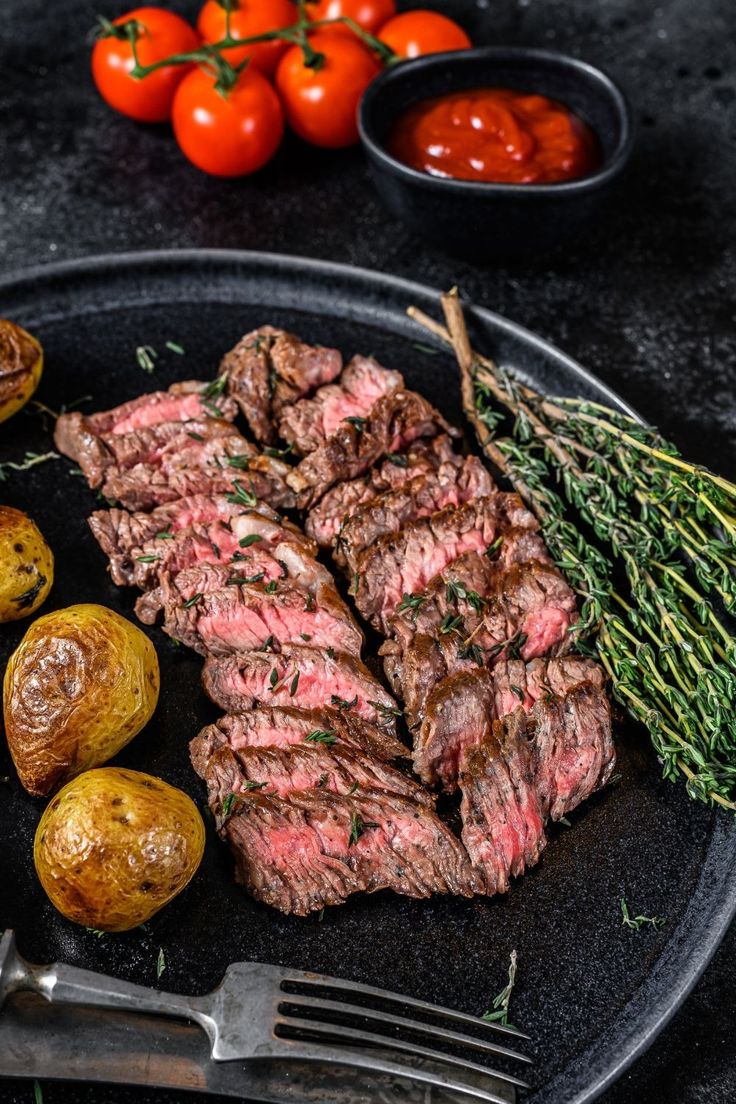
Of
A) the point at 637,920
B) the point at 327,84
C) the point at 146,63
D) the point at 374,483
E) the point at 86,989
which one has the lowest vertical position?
the point at 86,989

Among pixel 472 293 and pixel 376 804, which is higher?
pixel 472 293

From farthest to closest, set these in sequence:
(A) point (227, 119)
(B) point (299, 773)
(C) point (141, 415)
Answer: (A) point (227, 119)
(C) point (141, 415)
(B) point (299, 773)

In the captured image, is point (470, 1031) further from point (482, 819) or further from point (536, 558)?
point (536, 558)

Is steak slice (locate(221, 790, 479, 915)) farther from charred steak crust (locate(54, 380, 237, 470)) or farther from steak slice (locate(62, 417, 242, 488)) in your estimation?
charred steak crust (locate(54, 380, 237, 470))

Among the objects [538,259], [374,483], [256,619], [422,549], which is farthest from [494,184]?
[256,619]

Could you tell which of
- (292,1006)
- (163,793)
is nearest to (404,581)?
(163,793)

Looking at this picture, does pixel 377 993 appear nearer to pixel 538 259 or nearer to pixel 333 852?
pixel 333 852
